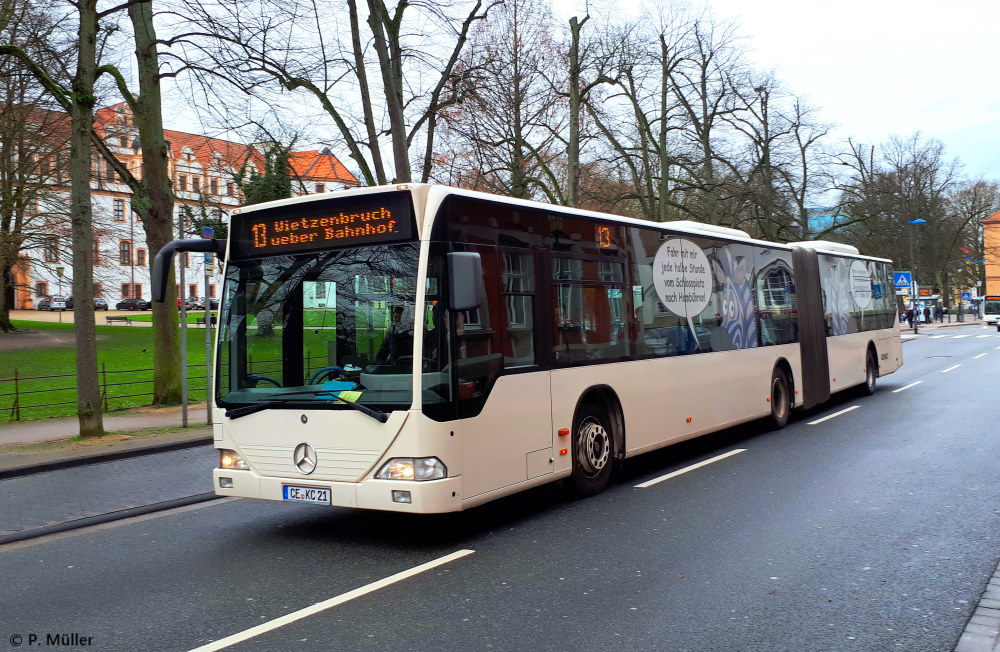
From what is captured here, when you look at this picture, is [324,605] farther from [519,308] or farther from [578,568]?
[519,308]

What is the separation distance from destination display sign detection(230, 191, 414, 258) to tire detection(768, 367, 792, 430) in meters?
7.99

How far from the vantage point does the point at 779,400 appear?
13.3 metres

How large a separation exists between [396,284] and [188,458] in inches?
291

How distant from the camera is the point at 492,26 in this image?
80.1 feet

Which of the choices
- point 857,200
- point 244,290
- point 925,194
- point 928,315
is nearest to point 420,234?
point 244,290

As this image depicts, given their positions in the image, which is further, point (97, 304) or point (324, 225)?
point (97, 304)

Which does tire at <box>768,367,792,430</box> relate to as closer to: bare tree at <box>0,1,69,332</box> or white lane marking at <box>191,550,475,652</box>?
white lane marking at <box>191,550,475,652</box>

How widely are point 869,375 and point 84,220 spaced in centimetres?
1489

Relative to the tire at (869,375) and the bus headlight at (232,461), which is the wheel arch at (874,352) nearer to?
the tire at (869,375)

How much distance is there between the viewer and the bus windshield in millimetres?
6648

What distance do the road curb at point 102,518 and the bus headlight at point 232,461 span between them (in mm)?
1948

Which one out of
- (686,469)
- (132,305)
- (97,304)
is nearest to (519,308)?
(686,469)

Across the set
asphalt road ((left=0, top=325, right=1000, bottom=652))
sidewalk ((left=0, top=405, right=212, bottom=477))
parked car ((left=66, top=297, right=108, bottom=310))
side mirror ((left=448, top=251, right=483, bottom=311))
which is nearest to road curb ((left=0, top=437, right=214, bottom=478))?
sidewalk ((left=0, top=405, right=212, bottom=477))

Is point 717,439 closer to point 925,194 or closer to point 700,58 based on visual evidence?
point 700,58
